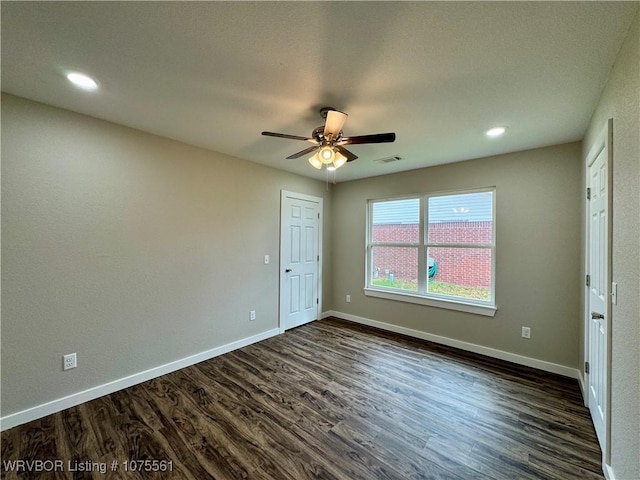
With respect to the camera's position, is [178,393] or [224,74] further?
[178,393]

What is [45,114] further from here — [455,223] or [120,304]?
[455,223]

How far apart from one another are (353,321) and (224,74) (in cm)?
393

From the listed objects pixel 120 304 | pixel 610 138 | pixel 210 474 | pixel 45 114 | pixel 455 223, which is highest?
Result: pixel 45 114

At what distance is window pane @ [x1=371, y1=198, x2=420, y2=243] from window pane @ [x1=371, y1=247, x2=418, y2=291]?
17 cm

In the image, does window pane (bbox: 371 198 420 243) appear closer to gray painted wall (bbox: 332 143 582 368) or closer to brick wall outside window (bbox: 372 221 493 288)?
brick wall outside window (bbox: 372 221 493 288)

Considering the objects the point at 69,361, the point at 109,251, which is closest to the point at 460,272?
the point at 109,251

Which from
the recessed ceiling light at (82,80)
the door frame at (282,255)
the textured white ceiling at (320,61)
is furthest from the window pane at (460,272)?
the recessed ceiling light at (82,80)

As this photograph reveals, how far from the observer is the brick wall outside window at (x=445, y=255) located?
332cm

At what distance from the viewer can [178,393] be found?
93.9 inches

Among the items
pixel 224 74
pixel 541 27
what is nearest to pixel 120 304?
pixel 224 74

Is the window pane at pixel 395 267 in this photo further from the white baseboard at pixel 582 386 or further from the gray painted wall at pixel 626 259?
the gray painted wall at pixel 626 259

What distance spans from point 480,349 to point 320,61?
3.56m

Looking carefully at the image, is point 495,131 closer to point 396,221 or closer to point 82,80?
point 396,221

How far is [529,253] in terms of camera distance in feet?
9.69
